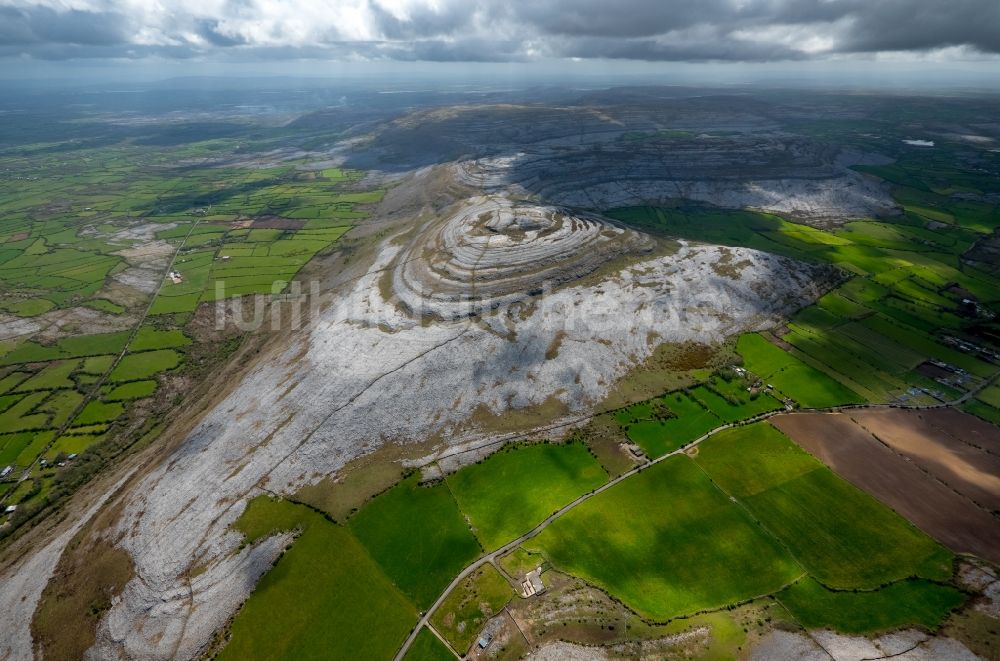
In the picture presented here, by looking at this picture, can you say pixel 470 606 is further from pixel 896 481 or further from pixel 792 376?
pixel 792 376

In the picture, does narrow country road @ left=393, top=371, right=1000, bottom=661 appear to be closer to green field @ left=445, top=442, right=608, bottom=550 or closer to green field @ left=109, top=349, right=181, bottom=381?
green field @ left=445, top=442, right=608, bottom=550

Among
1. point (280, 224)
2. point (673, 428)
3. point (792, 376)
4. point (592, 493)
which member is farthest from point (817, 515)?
point (280, 224)

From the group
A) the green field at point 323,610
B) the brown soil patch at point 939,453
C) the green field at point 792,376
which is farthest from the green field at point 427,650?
the brown soil patch at point 939,453

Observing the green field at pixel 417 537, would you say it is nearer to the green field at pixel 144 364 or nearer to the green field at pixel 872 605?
the green field at pixel 872 605

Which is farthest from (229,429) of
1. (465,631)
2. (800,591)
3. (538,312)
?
(800,591)

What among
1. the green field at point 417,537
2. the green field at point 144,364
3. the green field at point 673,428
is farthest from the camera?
the green field at point 144,364

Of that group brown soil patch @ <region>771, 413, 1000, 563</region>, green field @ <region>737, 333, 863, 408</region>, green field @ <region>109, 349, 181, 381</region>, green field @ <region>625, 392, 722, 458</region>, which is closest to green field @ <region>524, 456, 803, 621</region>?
green field @ <region>625, 392, 722, 458</region>
